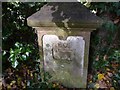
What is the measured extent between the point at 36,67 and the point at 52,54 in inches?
16.7

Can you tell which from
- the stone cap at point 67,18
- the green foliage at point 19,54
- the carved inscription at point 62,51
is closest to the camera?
the stone cap at point 67,18

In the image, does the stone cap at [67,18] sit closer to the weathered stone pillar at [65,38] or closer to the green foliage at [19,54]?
the weathered stone pillar at [65,38]

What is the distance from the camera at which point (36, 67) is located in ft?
10.1

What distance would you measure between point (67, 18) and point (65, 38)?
0.25m

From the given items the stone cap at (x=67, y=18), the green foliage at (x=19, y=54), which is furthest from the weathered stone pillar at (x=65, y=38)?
the green foliage at (x=19, y=54)

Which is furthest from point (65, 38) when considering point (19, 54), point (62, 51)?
point (19, 54)

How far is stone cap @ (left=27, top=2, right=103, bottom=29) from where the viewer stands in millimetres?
2430

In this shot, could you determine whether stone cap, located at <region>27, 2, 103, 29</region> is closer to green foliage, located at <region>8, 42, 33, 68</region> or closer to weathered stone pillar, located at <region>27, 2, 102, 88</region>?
weathered stone pillar, located at <region>27, 2, 102, 88</region>

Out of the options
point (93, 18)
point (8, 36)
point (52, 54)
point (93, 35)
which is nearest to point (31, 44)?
point (8, 36)

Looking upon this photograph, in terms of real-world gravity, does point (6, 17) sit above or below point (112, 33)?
above

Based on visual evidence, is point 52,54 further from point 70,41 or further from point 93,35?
point 93,35

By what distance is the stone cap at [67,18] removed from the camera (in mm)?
2430

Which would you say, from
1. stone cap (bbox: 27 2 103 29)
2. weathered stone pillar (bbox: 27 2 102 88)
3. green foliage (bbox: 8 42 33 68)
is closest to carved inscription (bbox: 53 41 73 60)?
weathered stone pillar (bbox: 27 2 102 88)

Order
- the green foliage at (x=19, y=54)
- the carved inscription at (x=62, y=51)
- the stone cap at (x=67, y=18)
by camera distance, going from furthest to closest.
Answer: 1. the green foliage at (x=19, y=54)
2. the carved inscription at (x=62, y=51)
3. the stone cap at (x=67, y=18)
